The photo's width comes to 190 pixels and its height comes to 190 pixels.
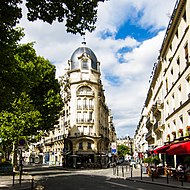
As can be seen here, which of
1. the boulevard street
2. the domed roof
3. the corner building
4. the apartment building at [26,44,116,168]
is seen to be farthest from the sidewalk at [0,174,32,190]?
the domed roof

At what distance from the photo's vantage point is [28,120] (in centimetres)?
3042

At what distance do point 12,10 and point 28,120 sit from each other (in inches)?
849

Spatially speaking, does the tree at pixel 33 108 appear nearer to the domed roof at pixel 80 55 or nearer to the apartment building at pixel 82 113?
the apartment building at pixel 82 113

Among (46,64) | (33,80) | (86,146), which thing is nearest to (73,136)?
(86,146)

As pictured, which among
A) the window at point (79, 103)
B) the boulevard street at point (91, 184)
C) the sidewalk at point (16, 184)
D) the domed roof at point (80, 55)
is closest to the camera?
the boulevard street at point (91, 184)

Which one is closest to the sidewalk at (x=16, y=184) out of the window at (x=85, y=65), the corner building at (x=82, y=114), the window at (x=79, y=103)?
the corner building at (x=82, y=114)

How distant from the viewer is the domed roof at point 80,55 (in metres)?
64.5

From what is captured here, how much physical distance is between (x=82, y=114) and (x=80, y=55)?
12453mm

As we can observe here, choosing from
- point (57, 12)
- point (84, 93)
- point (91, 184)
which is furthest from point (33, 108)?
point (84, 93)

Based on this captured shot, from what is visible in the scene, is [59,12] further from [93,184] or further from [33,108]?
[33,108]

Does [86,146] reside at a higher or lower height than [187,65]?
lower

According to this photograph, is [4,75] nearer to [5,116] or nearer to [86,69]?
[5,116]

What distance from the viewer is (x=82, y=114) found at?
61.3 metres

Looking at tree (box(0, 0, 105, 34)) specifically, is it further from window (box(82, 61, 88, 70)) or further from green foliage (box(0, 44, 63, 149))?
window (box(82, 61, 88, 70))
